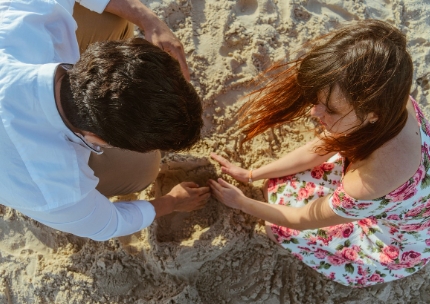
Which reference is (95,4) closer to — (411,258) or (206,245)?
(206,245)

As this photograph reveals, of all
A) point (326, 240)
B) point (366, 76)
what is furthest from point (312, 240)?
point (366, 76)

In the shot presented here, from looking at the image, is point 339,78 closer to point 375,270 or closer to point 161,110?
point 161,110

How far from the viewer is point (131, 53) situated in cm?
100

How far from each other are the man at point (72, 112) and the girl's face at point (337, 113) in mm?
381

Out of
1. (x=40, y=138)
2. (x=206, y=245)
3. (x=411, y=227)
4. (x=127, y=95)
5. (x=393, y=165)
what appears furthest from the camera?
(x=206, y=245)

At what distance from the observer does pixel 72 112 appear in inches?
40.5

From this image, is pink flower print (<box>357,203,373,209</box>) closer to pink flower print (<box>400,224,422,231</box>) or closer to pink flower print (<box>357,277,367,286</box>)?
pink flower print (<box>400,224,422,231</box>)

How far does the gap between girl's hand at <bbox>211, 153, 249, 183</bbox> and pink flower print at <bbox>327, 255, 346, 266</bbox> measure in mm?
499

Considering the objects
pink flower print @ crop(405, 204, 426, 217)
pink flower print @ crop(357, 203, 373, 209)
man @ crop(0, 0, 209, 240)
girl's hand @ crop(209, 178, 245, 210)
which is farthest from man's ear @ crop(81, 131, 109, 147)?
pink flower print @ crop(405, 204, 426, 217)

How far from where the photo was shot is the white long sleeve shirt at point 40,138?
104cm

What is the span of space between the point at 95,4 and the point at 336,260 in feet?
4.84

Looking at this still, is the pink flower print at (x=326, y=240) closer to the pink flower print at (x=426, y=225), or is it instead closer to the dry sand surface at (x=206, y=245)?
the dry sand surface at (x=206, y=245)

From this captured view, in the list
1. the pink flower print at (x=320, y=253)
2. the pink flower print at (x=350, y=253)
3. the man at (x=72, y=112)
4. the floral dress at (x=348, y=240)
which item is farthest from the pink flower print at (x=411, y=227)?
the man at (x=72, y=112)

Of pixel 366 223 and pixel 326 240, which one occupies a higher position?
pixel 366 223
